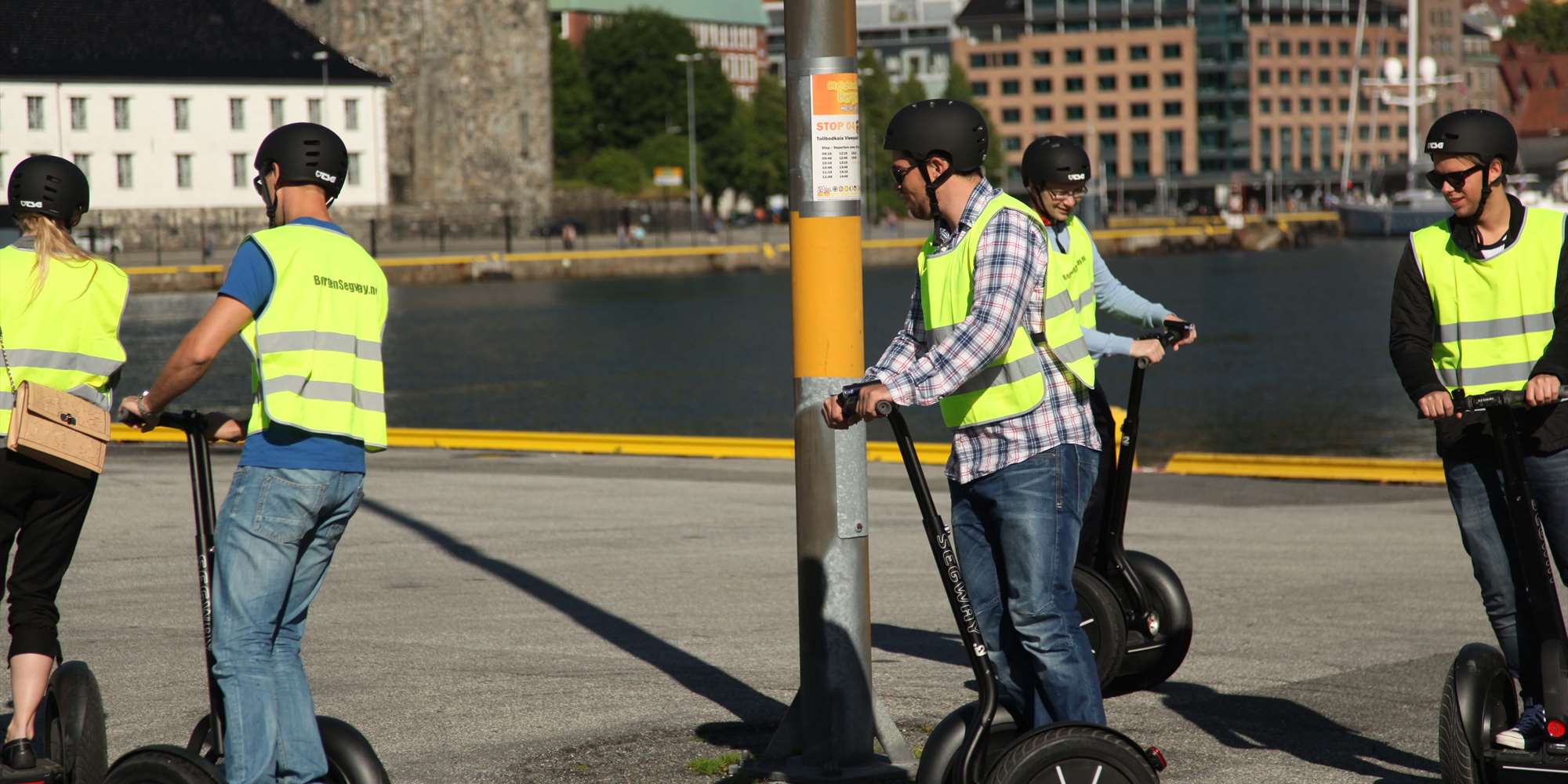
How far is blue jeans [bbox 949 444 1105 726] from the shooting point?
196 inches

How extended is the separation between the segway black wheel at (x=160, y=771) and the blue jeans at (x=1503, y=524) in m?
3.39

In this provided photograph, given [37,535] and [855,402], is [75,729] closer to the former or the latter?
[37,535]

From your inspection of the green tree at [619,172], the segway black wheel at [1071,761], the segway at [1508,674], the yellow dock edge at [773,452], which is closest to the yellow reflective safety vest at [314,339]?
the segway black wheel at [1071,761]

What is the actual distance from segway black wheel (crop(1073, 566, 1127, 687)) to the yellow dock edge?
765 cm

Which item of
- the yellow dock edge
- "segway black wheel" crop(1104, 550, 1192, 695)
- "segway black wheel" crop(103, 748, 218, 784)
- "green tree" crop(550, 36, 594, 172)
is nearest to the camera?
"segway black wheel" crop(103, 748, 218, 784)

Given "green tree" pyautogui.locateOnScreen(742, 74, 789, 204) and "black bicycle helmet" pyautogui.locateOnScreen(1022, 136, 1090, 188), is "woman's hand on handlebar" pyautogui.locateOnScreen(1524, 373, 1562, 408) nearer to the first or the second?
"black bicycle helmet" pyautogui.locateOnScreen(1022, 136, 1090, 188)

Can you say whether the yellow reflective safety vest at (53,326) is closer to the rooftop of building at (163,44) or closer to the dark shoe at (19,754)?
the dark shoe at (19,754)

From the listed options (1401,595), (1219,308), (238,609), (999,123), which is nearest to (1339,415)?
(1401,595)

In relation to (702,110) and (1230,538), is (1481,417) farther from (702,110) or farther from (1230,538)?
(702,110)

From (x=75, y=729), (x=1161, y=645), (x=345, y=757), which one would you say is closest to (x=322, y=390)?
(x=345, y=757)

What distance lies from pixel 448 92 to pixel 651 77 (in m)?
15.3

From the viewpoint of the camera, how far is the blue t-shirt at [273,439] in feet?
15.4

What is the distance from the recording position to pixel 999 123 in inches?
7037

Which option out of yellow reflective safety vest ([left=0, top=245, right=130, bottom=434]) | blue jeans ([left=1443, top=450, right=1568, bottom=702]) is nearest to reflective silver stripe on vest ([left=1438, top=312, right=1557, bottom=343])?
blue jeans ([left=1443, top=450, right=1568, bottom=702])
